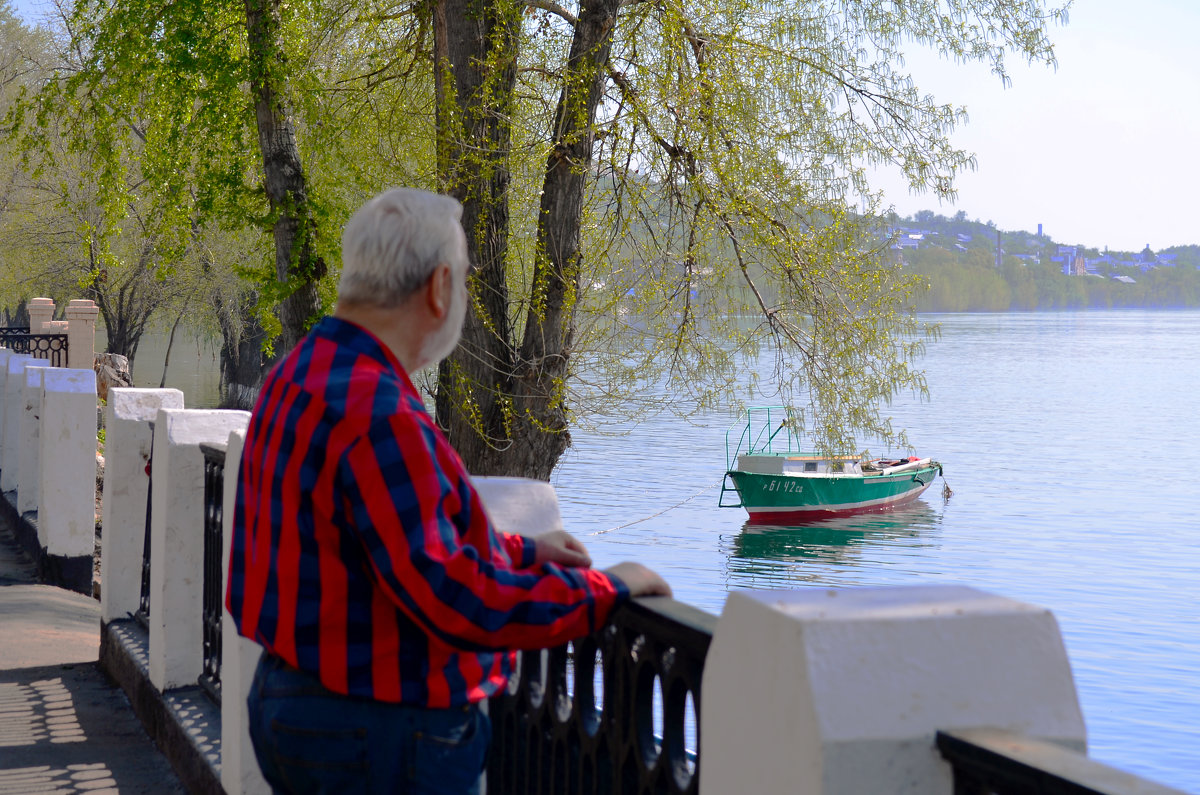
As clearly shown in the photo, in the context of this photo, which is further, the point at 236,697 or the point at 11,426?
the point at 11,426

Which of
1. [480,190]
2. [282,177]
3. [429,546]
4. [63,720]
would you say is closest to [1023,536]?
[282,177]

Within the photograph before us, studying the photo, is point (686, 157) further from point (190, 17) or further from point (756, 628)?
point (756, 628)

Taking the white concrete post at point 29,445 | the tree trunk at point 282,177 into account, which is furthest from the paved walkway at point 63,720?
the tree trunk at point 282,177

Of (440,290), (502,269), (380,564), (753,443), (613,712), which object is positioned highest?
(502,269)

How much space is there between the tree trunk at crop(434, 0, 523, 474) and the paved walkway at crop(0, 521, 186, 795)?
14.5 ft

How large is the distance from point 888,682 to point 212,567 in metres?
4.04

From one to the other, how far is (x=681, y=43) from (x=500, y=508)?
9143mm

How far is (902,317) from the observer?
41.3 ft

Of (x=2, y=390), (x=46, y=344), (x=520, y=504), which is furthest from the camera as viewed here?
(x=46, y=344)

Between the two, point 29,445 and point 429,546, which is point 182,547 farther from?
point 29,445

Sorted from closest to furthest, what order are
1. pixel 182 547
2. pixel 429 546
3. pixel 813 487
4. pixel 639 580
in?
pixel 429 546, pixel 639 580, pixel 182 547, pixel 813 487

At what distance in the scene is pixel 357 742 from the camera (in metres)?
2.01

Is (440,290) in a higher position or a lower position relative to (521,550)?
higher

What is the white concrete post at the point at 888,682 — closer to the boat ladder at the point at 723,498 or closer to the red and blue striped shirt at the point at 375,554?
the red and blue striped shirt at the point at 375,554
